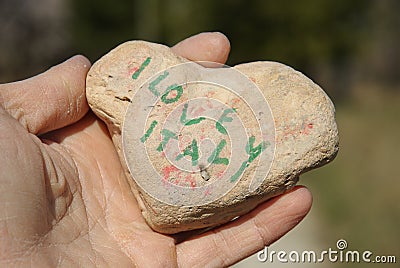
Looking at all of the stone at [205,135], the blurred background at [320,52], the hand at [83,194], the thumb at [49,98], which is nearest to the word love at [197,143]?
the stone at [205,135]

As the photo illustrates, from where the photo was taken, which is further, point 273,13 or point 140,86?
point 273,13


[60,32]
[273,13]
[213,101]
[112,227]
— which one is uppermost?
[213,101]

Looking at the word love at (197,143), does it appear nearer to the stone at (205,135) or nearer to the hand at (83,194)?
the stone at (205,135)

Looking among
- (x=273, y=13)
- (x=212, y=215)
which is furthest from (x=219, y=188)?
(x=273, y=13)

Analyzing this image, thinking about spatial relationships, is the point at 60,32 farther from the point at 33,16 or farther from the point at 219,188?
the point at 219,188

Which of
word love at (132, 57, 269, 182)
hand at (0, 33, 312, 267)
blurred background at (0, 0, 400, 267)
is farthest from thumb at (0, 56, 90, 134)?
blurred background at (0, 0, 400, 267)

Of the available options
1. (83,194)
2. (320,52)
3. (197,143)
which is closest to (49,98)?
(83,194)
